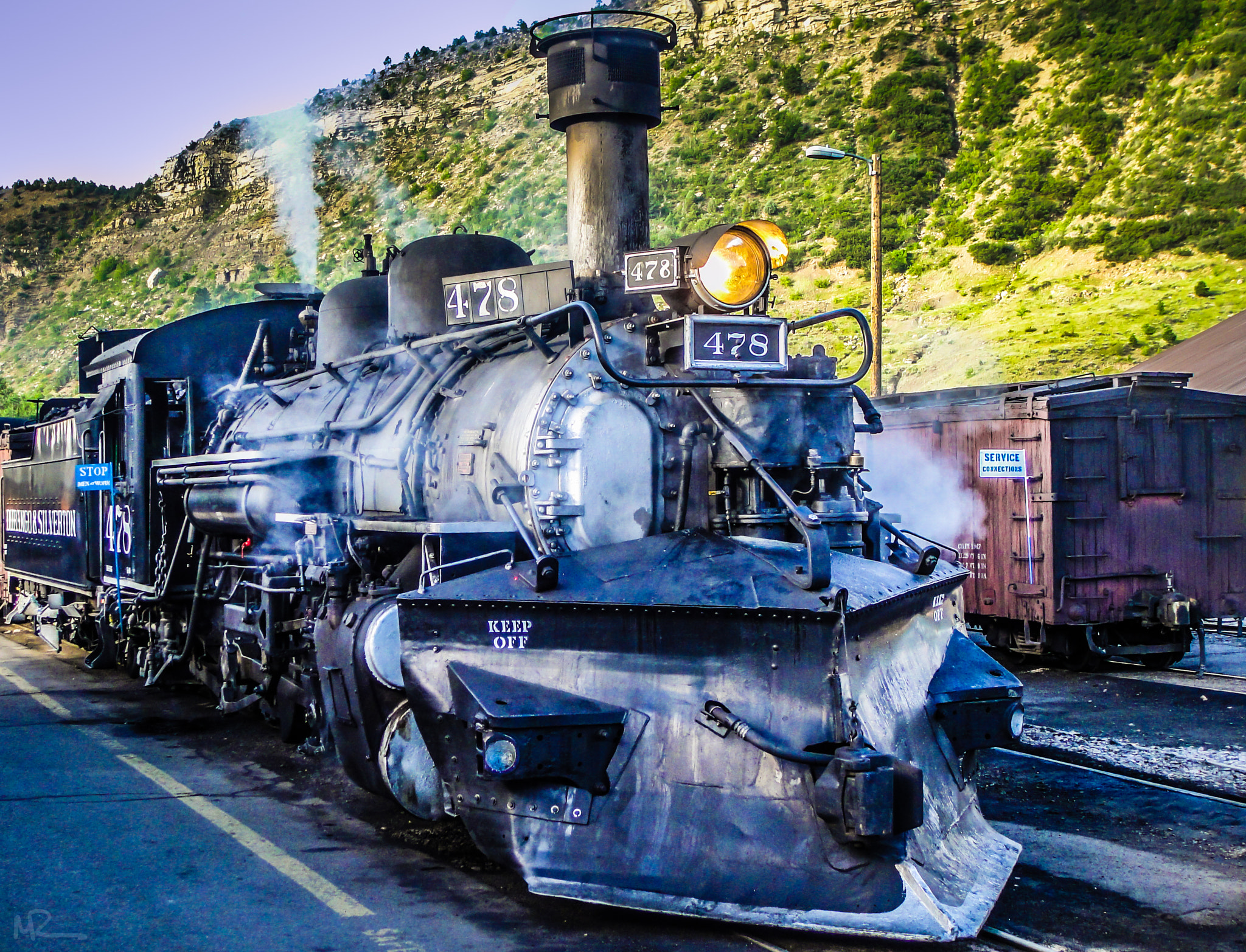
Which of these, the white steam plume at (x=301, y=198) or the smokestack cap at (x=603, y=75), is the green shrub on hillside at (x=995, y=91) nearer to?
the white steam plume at (x=301, y=198)

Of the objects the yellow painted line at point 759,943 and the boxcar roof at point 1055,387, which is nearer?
the yellow painted line at point 759,943

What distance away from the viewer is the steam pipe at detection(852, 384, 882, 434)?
591 centimetres

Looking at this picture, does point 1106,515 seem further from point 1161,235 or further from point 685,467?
point 1161,235

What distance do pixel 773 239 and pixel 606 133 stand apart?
4.23 feet

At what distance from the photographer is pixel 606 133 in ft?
21.1

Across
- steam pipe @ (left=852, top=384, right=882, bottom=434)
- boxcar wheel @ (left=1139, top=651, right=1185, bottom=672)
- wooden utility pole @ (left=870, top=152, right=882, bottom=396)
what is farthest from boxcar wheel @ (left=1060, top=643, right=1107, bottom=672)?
steam pipe @ (left=852, top=384, right=882, bottom=434)

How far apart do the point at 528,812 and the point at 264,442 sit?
4339mm

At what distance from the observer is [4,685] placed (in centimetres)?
1059

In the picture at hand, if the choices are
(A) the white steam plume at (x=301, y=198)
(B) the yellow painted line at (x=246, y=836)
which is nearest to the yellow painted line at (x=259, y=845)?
(B) the yellow painted line at (x=246, y=836)

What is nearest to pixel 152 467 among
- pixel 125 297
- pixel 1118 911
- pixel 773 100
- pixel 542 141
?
pixel 1118 911

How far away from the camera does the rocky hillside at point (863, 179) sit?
37.8 m

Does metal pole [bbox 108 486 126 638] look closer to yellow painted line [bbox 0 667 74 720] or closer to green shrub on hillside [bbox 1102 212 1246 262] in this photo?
yellow painted line [bbox 0 667 74 720]

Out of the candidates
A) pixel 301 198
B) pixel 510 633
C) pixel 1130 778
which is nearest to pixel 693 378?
pixel 510 633

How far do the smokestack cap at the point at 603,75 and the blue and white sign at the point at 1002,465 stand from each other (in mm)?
6111
